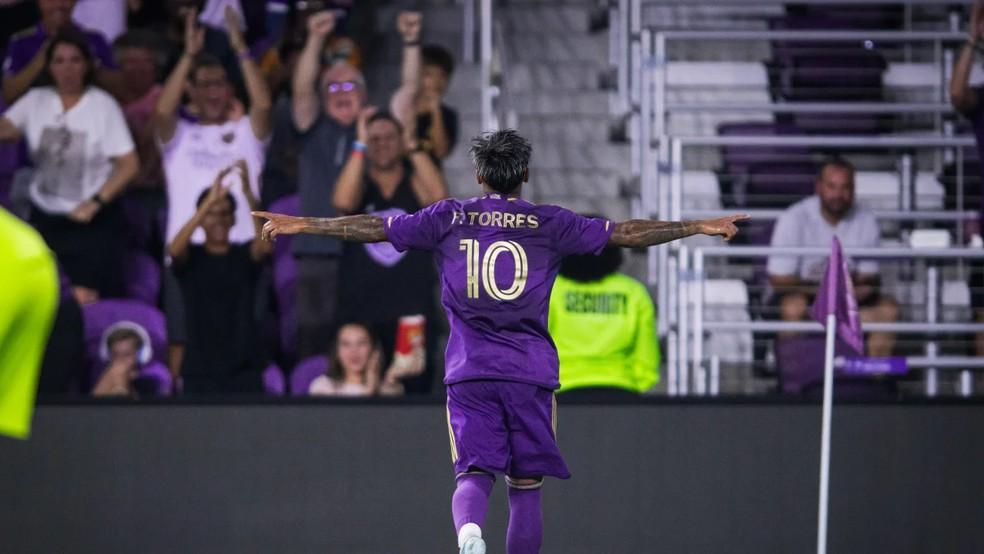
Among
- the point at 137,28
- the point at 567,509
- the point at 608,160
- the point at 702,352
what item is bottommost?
the point at 567,509

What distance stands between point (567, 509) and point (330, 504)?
124 centimetres

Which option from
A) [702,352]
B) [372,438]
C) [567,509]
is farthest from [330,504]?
[702,352]

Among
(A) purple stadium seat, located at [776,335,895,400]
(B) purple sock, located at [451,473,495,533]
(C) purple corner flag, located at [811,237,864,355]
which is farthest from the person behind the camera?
(A) purple stadium seat, located at [776,335,895,400]

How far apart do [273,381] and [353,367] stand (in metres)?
0.58

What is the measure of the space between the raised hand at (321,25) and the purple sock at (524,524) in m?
5.00

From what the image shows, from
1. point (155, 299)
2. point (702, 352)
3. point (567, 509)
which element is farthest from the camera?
point (155, 299)

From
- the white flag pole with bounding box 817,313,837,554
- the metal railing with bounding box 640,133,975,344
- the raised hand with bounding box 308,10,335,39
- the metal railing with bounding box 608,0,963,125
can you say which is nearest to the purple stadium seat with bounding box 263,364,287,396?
the raised hand with bounding box 308,10,335,39

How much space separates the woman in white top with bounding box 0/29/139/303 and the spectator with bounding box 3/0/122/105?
0.24m

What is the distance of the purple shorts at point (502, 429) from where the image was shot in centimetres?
657

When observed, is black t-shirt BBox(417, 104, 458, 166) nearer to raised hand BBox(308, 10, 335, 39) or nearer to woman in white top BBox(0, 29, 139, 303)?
raised hand BBox(308, 10, 335, 39)

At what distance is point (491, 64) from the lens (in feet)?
35.7

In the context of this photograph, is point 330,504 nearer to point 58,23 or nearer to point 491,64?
point 491,64

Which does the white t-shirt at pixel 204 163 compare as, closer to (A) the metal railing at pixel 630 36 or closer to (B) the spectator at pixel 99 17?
(B) the spectator at pixel 99 17

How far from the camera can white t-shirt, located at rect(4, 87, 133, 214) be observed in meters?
10.6
